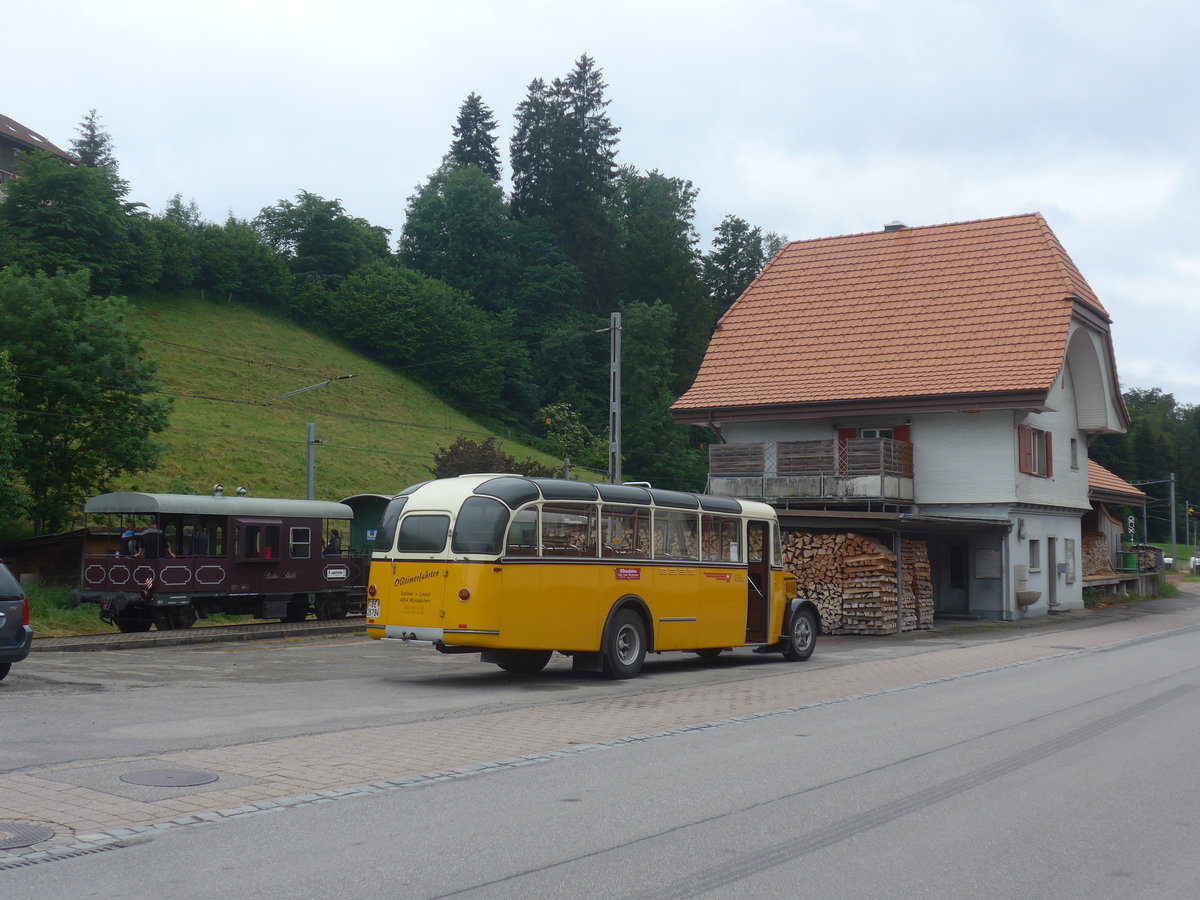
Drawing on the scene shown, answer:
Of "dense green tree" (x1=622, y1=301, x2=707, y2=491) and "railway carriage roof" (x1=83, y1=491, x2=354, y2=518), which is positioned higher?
"dense green tree" (x1=622, y1=301, x2=707, y2=491)

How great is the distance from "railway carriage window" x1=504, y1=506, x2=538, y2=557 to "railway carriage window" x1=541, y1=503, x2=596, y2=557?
0.46 ft

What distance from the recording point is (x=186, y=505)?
26500mm

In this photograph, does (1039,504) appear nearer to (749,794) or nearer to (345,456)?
(749,794)

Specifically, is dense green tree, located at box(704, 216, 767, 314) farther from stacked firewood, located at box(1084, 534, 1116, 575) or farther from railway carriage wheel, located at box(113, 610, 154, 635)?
railway carriage wheel, located at box(113, 610, 154, 635)

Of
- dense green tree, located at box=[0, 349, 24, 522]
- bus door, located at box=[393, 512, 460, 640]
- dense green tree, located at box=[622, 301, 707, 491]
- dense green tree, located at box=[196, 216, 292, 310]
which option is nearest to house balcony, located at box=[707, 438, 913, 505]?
bus door, located at box=[393, 512, 460, 640]

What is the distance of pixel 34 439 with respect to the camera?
38.2 m

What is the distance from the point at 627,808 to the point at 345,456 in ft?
176

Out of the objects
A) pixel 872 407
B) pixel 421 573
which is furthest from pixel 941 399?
pixel 421 573

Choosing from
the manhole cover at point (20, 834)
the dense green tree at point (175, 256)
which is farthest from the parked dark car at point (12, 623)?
the dense green tree at point (175, 256)

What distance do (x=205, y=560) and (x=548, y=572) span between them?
13456 mm

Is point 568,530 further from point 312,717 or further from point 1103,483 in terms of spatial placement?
point 1103,483

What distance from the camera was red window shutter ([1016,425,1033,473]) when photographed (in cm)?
3341

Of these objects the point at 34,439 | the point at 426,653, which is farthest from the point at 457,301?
the point at 426,653

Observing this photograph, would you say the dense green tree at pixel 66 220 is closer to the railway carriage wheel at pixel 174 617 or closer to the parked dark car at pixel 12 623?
the railway carriage wheel at pixel 174 617
